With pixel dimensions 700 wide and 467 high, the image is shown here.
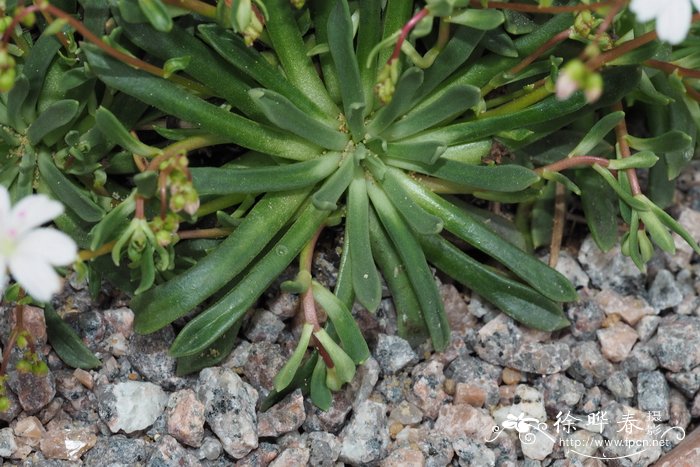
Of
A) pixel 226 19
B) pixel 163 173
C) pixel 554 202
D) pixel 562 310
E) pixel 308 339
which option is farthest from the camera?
pixel 554 202

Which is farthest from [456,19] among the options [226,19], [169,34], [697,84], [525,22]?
[697,84]

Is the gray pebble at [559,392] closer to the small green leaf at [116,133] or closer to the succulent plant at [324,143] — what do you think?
the succulent plant at [324,143]

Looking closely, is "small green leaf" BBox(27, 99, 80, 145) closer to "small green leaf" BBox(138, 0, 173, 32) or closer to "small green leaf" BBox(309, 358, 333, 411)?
"small green leaf" BBox(138, 0, 173, 32)

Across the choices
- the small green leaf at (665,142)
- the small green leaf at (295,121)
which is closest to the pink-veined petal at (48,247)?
the small green leaf at (295,121)

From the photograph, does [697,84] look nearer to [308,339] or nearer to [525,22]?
[525,22]

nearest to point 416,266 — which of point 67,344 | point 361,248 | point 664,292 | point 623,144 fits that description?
point 361,248

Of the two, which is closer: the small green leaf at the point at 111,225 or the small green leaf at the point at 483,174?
the small green leaf at the point at 111,225
